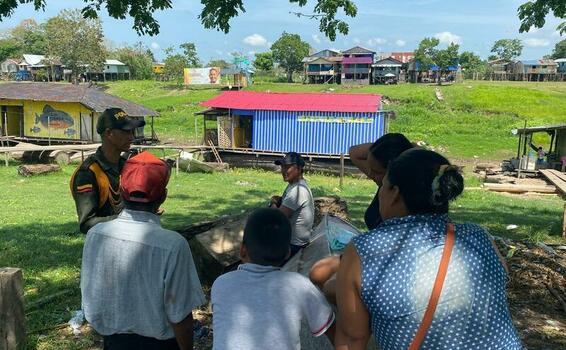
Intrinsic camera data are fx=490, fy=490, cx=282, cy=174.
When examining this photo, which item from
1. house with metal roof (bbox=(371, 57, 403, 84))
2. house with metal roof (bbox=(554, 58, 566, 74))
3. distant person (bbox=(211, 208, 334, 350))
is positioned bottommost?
distant person (bbox=(211, 208, 334, 350))

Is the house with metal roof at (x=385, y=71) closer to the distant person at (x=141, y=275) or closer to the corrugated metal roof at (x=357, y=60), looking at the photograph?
the corrugated metal roof at (x=357, y=60)

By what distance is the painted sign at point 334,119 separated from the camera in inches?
939

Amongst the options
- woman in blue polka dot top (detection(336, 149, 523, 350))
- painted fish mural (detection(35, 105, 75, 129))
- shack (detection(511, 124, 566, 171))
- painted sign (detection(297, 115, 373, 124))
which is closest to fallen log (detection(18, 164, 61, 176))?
painted fish mural (detection(35, 105, 75, 129))

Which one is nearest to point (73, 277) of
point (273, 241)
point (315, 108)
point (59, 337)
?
point (59, 337)

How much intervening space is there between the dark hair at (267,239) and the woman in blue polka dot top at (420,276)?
0.35 metres

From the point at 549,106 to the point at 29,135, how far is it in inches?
1559

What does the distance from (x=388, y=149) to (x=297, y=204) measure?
1.75 m

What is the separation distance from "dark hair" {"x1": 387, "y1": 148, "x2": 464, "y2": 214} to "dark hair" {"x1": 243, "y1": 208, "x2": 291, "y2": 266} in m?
0.56

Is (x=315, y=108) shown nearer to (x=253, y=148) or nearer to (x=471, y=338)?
(x=253, y=148)

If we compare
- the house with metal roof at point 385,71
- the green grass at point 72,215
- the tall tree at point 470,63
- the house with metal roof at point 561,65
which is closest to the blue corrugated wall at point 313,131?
the green grass at point 72,215

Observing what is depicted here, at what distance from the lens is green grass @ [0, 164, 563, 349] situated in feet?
17.1

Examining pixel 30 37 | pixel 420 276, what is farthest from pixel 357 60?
pixel 30 37

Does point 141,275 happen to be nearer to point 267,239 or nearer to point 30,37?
point 267,239

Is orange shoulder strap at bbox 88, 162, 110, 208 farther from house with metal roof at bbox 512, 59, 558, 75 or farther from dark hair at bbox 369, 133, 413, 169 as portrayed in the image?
house with metal roof at bbox 512, 59, 558, 75
